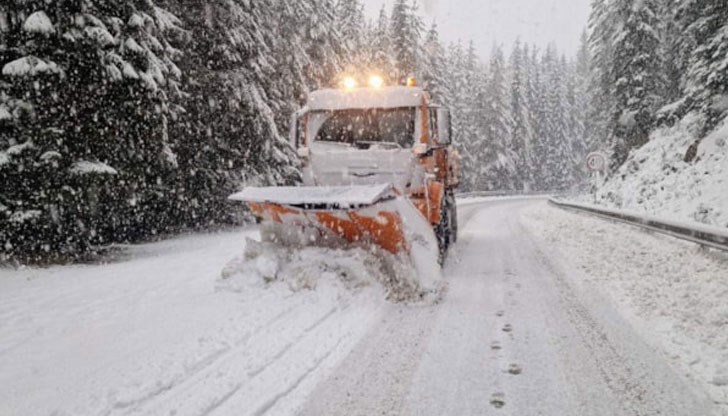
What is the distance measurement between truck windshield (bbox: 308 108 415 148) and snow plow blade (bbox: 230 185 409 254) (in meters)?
1.73

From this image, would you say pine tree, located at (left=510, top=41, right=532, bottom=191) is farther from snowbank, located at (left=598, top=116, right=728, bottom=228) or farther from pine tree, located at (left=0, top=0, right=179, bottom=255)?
pine tree, located at (left=0, top=0, right=179, bottom=255)

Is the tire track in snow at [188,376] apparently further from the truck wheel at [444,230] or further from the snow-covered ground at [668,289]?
the truck wheel at [444,230]

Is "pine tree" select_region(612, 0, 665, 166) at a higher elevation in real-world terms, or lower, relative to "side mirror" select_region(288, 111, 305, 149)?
higher

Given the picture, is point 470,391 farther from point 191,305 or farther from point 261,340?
point 191,305

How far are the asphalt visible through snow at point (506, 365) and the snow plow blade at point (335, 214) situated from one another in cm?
89

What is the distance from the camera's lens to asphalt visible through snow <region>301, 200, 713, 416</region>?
10.3 ft

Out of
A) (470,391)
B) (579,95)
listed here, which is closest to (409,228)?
(470,391)

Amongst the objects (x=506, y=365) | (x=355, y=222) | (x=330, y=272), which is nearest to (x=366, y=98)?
(x=355, y=222)

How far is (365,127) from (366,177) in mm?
856

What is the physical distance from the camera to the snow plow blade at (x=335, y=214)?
18.3 feet

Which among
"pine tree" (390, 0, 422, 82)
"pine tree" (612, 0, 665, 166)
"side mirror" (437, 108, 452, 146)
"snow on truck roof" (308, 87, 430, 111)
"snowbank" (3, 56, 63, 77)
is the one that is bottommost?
"side mirror" (437, 108, 452, 146)

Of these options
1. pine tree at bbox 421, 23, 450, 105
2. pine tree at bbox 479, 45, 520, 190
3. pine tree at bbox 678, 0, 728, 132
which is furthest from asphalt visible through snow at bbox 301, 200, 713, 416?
pine tree at bbox 479, 45, 520, 190

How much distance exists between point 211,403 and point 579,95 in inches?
2632

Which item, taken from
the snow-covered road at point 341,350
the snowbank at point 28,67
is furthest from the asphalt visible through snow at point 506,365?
the snowbank at point 28,67
